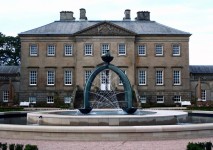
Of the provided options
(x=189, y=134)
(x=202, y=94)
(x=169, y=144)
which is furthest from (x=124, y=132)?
(x=202, y=94)

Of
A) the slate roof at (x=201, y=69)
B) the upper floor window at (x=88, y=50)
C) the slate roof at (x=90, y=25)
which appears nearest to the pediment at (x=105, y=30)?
the upper floor window at (x=88, y=50)

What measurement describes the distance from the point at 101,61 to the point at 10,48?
33.3 meters

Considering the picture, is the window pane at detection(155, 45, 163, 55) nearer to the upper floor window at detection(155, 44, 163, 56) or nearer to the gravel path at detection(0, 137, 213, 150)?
the upper floor window at detection(155, 44, 163, 56)

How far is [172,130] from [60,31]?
34.2 metres

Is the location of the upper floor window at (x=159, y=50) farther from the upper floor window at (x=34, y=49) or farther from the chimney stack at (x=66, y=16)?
the upper floor window at (x=34, y=49)

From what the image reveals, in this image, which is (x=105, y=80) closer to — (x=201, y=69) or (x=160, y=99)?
(x=160, y=99)

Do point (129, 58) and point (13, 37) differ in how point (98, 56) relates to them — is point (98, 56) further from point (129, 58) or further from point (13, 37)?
Answer: point (13, 37)

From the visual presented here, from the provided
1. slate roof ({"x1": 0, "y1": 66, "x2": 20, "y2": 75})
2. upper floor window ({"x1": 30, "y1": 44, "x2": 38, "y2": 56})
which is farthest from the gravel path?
slate roof ({"x1": 0, "y1": 66, "x2": 20, "y2": 75})

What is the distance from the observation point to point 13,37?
72.3m

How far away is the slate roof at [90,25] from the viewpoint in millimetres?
46094

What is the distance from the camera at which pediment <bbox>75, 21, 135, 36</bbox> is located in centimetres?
4469

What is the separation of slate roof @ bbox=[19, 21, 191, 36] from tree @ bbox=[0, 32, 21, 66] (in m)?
26.5

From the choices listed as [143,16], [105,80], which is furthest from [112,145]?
[143,16]

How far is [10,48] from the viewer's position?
73.6 metres
